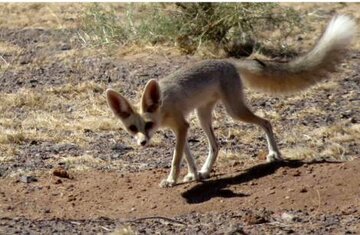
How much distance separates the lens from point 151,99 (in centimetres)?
755

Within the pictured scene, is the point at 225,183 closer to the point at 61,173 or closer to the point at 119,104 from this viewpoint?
the point at 119,104

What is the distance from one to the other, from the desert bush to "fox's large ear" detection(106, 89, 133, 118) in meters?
→ 6.45

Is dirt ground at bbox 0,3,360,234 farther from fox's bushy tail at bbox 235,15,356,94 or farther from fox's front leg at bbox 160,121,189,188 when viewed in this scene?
fox's bushy tail at bbox 235,15,356,94

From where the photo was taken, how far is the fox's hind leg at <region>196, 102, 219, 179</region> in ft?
26.5

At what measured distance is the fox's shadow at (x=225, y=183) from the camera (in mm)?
7367

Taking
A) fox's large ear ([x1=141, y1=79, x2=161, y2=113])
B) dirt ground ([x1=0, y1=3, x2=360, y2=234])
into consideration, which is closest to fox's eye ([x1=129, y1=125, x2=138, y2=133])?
fox's large ear ([x1=141, y1=79, x2=161, y2=113])

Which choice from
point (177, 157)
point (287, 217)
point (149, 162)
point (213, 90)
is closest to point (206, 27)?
point (149, 162)

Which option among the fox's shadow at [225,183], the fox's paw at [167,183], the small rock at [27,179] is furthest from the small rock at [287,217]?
the small rock at [27,179]

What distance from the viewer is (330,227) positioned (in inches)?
249

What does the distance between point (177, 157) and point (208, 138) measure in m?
0.65

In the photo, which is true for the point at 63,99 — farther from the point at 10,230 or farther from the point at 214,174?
the point at 10,230

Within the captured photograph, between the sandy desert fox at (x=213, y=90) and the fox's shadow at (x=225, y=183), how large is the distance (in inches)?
7.3

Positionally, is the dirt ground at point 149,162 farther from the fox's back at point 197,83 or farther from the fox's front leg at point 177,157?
the fox's back at point 197,83

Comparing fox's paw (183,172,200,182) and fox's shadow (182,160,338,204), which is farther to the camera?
fox's paw (183,172,200,182)
